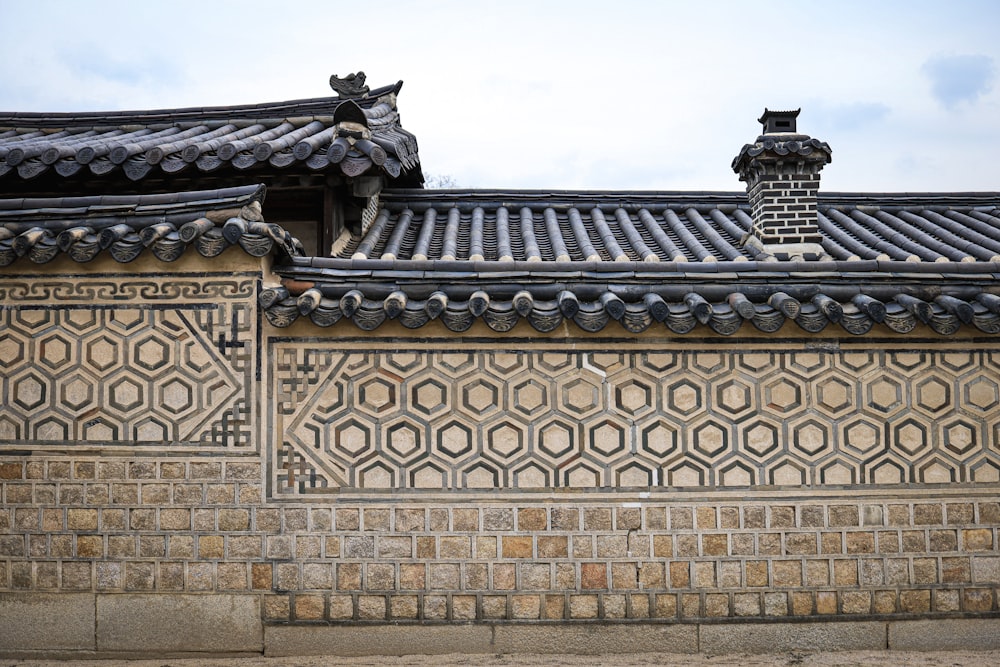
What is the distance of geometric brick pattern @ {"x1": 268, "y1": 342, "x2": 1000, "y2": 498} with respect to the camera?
5.76 metres

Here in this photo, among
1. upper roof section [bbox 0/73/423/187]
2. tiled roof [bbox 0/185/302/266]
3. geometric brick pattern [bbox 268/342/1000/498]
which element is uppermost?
upper roof section [bbox 0/73/423/187]

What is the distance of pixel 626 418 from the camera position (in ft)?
19.2

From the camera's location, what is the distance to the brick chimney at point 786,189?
722cm

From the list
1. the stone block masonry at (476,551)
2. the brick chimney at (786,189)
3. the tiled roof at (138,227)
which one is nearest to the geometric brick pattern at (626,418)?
the stone block masonry at (476,551)

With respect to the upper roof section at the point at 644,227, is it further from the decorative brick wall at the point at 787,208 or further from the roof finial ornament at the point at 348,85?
the roof finial ornament at the point at 348,85

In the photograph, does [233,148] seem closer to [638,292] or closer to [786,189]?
[638,292]

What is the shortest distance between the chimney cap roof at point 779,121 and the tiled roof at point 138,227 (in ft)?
14.7

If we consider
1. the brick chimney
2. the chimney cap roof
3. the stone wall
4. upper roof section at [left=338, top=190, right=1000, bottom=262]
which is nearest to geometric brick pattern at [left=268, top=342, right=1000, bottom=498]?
the stone wall

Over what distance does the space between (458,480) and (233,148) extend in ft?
10.5

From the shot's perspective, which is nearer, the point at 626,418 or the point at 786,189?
the point at 626,418

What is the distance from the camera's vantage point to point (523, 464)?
19.0 ft

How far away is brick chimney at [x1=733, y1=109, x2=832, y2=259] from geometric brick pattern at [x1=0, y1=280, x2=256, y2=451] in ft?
14.4

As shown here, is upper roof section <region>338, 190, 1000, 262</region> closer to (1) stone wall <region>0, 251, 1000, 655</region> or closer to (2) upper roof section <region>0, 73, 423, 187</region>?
(2) upper roof section <region>0, 73, 423, 187</region>

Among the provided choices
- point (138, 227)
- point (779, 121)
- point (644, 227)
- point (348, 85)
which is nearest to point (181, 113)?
point (348, 85)
